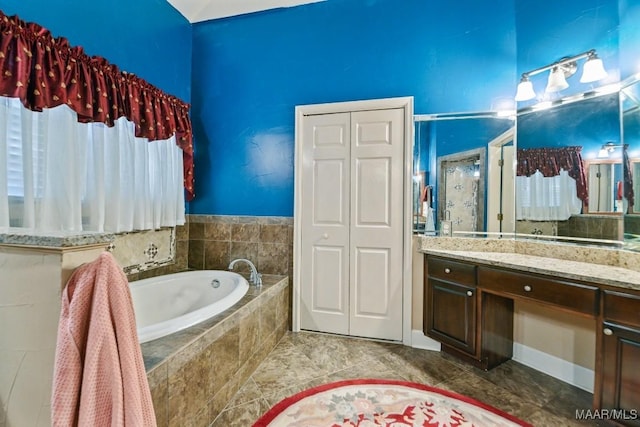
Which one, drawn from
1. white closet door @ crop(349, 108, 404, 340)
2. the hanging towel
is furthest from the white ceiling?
the hanging towel

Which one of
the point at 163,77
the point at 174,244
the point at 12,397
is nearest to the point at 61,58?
the point at 163,77

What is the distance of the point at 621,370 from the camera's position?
1362 millimetres

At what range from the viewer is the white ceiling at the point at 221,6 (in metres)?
2.63

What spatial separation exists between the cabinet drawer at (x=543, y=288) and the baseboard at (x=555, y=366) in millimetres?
666

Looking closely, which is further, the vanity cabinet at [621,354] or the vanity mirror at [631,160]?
the vanity mirror at [631,160]

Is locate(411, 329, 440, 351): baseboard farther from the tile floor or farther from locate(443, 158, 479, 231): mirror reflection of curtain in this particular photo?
locate(443, 158, 479, 231): mirror reflection of curtain

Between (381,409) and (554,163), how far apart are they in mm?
2033

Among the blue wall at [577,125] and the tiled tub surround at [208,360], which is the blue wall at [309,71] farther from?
the tiled tub surround at [208,360]

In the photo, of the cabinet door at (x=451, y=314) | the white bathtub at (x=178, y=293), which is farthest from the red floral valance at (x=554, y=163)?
the white bathtub at (x=178, y=293)

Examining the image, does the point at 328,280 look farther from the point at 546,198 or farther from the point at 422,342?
the point at 546,198

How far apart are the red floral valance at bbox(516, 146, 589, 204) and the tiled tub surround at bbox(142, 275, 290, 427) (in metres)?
2.20

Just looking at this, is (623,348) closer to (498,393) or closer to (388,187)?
(498,393)

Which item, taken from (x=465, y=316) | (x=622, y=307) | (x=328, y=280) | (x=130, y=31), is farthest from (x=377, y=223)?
(x=130, y=31)

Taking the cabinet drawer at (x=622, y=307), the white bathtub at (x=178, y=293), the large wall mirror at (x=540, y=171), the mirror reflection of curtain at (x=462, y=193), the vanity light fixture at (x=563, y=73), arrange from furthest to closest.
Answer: the mirror reflection of curtain at (x=462, y=193), the white bathtub at (x=178, y=293), the vanity light fixture at (x=563, y=73), the large wall mirror at (x=540, y=171), the cabinet drawer at (x=622, y=307)
